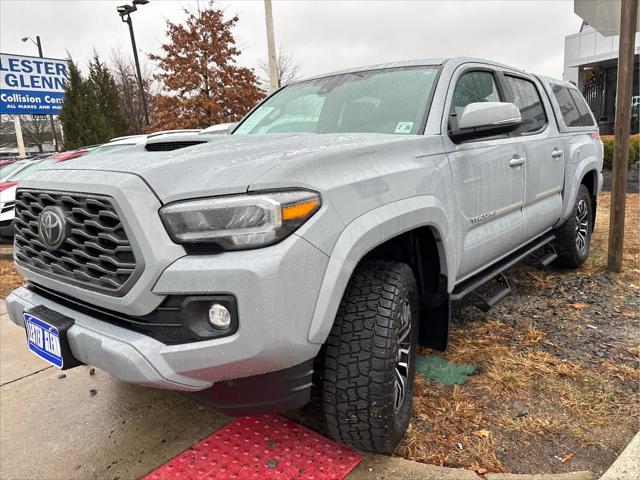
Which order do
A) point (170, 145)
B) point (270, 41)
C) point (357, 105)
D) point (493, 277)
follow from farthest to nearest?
point (270, 41) → point (493, 277) → point (357, 105) → point (170, 145)

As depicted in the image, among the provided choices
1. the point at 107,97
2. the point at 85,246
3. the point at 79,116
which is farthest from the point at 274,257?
the point at 107,97

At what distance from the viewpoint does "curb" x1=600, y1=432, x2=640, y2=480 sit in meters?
2.04

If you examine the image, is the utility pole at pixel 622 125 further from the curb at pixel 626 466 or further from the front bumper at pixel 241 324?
the front bumper at pixel 241 324

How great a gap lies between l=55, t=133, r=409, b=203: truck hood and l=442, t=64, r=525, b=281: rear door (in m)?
0.57

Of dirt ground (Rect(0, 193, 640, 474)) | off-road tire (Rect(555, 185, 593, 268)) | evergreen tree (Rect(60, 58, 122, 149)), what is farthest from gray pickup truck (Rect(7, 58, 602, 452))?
evergreen tree (Rect(60, 58, 122, 149))

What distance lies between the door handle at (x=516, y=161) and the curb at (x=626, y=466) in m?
1.70

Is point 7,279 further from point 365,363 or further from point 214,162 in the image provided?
point 365,363

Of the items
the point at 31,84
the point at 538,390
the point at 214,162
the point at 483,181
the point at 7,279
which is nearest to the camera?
the point at 214,162

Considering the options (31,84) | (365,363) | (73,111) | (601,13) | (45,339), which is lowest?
(365,363)

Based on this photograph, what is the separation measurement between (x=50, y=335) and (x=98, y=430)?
0.82 m

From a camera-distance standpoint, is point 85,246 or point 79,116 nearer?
point 85,246

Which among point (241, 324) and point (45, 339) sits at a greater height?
point (241, 324)

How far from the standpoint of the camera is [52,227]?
202cm

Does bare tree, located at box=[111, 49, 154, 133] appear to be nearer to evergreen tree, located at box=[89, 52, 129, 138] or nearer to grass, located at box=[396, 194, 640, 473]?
evergreen tree, located at box=[89, 52, 129, 138]
